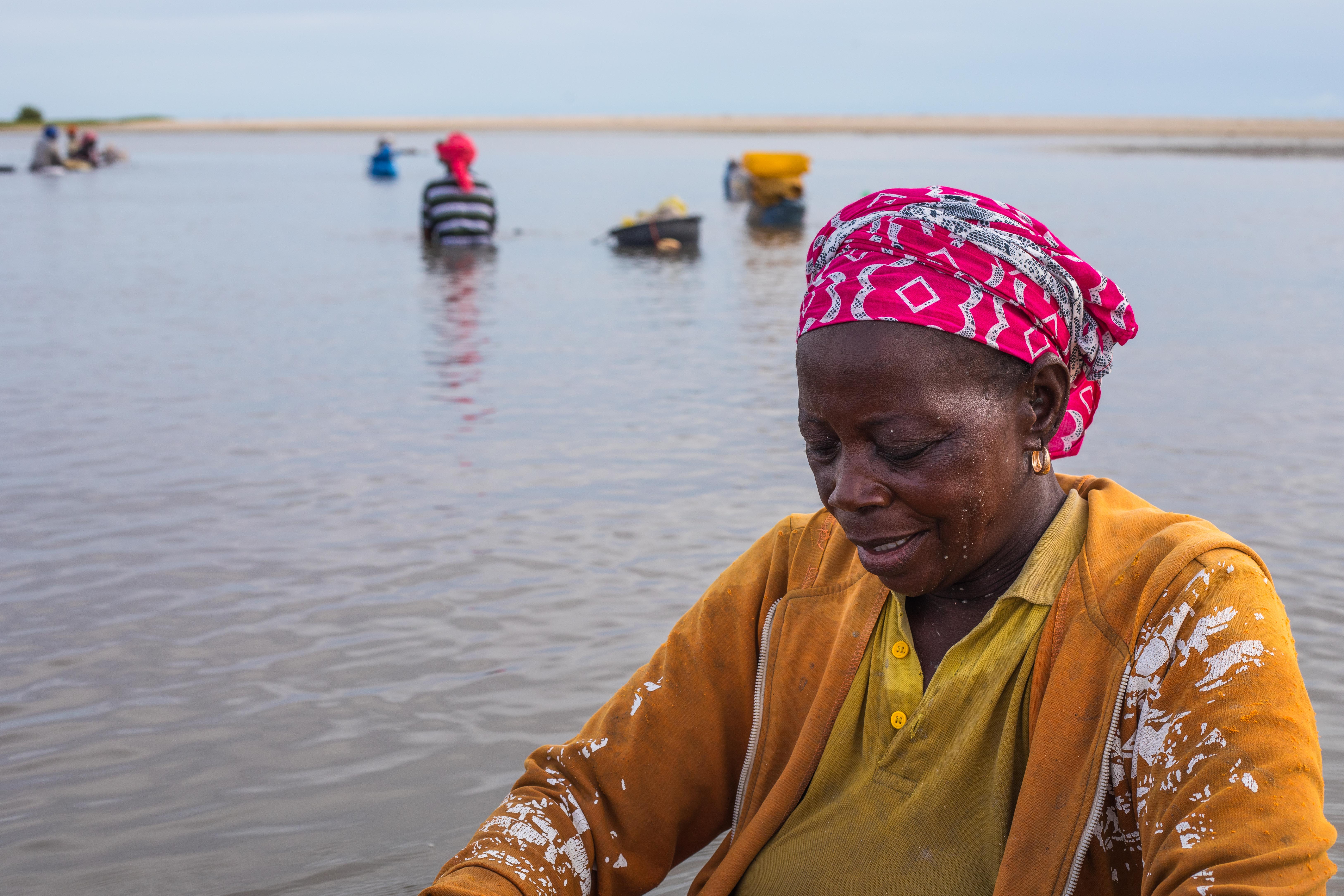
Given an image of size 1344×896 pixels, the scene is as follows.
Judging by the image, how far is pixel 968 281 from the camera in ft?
5.44

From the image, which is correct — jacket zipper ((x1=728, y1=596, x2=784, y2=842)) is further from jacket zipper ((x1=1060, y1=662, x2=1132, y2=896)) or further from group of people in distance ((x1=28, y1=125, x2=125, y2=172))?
group of people in distance ((x1=28, y1=125, x2=125, y2=172))

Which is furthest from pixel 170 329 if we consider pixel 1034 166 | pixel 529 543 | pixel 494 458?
pixel 1034 166

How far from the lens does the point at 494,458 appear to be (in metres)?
7.12

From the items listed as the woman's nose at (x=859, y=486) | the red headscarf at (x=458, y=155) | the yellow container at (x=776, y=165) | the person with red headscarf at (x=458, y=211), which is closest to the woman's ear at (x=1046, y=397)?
the woman's nose at (x=859, y=486)

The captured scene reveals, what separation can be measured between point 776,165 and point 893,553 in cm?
2330

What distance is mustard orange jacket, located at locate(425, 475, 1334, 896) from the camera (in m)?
1.41

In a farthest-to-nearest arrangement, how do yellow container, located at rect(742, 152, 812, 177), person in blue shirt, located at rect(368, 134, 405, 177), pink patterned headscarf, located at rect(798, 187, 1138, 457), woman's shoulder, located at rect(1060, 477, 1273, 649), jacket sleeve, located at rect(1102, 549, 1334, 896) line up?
person in blue shirt, located at rect(368, 134, 405, 177) → yellow container, located at rect(742, 152, 812, 177) → pink patterned headscarf, located at rect(798, 187, 1138, 457) → woman's shoulder, located at rect(1060, 477, 1273, 649) → jacket sleeve, located at rect(1102, 549, 1334, 896)

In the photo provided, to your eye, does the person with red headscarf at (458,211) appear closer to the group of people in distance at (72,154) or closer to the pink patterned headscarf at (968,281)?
the pink patterned headscarf at (968,281)

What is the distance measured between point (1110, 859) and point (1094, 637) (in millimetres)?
285

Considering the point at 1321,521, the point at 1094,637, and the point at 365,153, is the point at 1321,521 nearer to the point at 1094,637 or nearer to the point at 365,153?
the point at 1094,637

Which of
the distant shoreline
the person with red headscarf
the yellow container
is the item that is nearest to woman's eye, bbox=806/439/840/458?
the person with red headscarf

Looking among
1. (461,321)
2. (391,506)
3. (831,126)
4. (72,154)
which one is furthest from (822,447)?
(831,126)

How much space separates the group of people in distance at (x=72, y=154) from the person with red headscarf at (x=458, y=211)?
21.5 meters

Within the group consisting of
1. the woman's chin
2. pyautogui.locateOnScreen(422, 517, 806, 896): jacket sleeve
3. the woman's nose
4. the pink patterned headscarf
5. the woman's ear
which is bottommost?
pyautogui.locateOnScreen(422, 517, 806, 896): jacket sleeve
